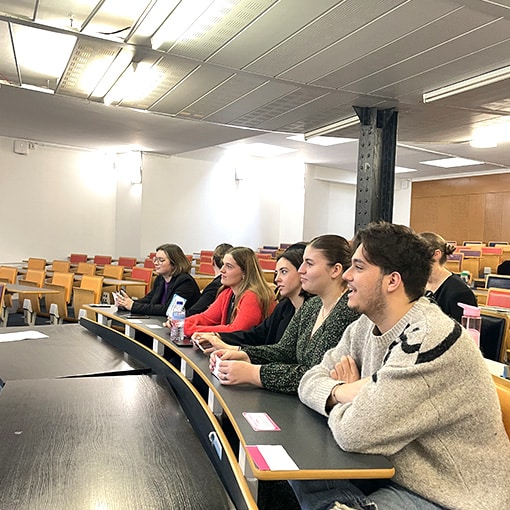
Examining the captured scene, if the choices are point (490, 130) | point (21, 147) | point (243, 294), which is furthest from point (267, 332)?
point (21, 147)

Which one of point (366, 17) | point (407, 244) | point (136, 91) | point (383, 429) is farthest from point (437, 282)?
point (136, 91)

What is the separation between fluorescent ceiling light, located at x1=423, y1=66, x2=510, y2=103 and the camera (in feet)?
12.8

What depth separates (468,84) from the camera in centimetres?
415

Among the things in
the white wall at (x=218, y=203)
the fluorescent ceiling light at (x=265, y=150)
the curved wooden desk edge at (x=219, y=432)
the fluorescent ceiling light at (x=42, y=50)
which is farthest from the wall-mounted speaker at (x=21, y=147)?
the curved wooden desk edge at (x=219, y=432)

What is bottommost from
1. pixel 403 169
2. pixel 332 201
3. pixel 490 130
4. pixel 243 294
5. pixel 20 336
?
pixel 20 336

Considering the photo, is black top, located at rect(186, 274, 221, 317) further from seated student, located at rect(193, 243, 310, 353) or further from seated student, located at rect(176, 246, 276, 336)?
seated student, located at rect(193, 243, 310, 353)

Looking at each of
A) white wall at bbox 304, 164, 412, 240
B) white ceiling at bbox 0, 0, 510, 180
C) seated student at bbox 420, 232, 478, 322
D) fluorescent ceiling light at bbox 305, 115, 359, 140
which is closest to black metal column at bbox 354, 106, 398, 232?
white ceiling at bbox 0, 0, 510, 180

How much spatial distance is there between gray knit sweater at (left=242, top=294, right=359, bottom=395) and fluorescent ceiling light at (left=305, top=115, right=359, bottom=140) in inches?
135

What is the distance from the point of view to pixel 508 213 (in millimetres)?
15047

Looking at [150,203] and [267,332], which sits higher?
[150,203]

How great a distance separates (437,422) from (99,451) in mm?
1040

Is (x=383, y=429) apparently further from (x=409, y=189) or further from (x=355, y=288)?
(x=409, y=189)

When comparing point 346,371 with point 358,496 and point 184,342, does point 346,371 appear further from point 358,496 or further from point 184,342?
point 184,342

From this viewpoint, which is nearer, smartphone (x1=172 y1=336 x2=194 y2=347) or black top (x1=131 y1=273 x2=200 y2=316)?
smartphone (x1=172 y1=336 x2=194 y2=347)
